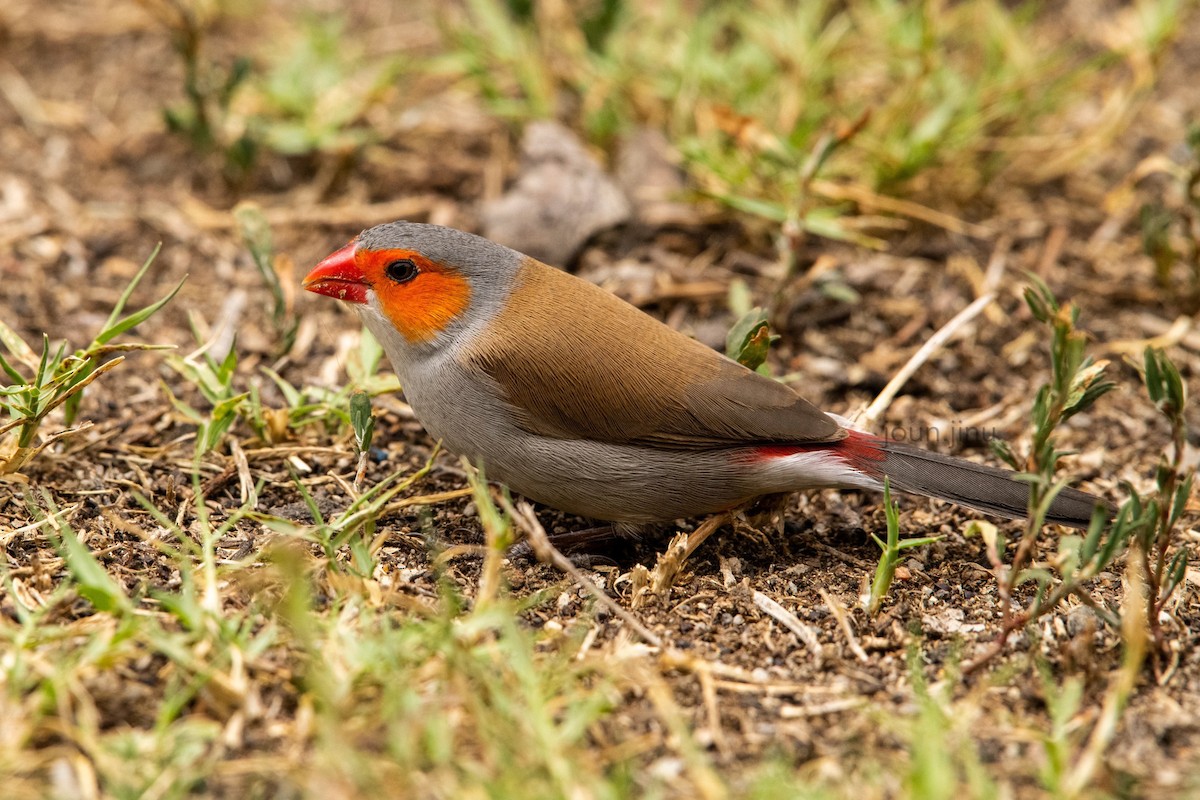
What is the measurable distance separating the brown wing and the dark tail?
0.47 ft

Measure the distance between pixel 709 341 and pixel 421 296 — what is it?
129cm

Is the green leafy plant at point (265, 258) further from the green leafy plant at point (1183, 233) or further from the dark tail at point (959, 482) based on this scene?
the green leafy plant at point (1183, 233)

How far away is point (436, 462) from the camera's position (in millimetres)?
4113

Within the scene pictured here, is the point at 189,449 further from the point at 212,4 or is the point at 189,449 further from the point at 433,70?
the point at 212,4

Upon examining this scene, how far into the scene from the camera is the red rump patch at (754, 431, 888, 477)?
3598 millimetres

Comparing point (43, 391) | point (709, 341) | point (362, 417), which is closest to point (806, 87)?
point (709, 341)

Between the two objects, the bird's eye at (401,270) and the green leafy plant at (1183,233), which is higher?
the green leafy plant at (1183,233)

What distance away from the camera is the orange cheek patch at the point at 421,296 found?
373cm

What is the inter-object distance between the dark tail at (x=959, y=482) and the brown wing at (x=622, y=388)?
0.14 meters

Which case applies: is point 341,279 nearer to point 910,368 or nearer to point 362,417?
point 362,417

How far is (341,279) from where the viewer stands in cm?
385

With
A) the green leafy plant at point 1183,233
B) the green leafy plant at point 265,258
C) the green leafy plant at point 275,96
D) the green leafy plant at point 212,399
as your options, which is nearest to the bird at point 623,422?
the green leafy plant at point 212,399

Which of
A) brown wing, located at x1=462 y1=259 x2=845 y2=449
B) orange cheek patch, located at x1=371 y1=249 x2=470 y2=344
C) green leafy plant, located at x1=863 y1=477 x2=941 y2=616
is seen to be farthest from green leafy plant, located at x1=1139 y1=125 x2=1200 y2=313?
orange cheek patch, located at x1=371 y1=249 x2=470 y2=344

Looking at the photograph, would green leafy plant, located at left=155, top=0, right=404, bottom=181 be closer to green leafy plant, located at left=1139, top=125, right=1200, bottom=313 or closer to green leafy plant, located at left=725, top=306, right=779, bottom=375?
green leafy plant, located at left=725, top=306, right=779, bottom=375
